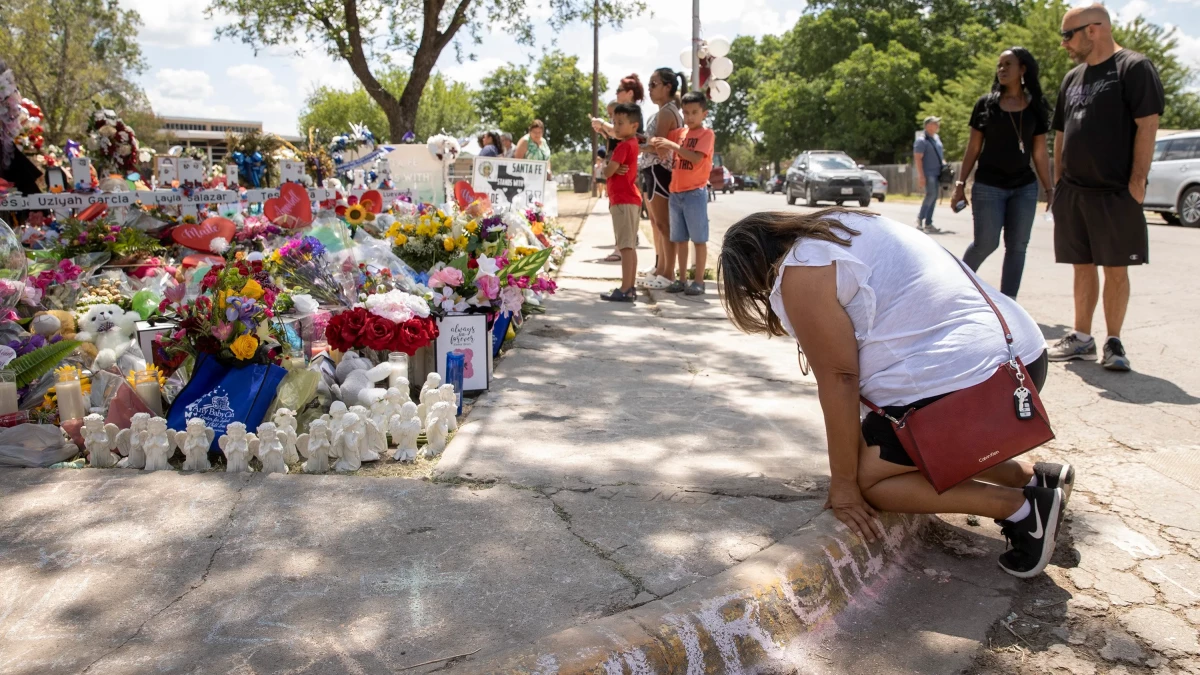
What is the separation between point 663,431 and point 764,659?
1.64 m

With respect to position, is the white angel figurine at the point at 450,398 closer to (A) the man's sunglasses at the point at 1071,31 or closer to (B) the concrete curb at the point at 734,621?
(B) the concrete curb at the point at 734,621

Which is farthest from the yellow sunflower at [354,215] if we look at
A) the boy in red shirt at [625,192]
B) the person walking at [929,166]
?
the person walking at [929,166]

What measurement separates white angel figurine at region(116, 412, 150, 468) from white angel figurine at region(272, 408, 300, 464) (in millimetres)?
469

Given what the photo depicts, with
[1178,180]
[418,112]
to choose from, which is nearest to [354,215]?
[1178,180]

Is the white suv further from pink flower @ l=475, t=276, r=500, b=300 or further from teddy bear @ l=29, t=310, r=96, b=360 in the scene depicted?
teddy bear @ l=29, t=310, r=96, b=360

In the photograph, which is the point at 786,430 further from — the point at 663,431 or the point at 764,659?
the point at 764,659

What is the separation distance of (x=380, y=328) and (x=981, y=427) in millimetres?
2661

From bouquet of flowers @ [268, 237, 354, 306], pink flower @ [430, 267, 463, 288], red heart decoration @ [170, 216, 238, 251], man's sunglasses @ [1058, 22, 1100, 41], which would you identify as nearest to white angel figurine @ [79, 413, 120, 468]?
bouquet of flowers @ [268, 237, 354, 306]

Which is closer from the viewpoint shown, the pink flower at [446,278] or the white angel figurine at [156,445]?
the white angel figurine at [156,445]

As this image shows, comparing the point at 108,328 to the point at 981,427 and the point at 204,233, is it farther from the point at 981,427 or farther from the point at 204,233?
the point at 981,427

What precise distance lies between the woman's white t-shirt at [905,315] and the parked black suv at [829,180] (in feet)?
71.9

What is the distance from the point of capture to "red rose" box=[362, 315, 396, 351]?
13.3 feet

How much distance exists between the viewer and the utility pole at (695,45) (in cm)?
1234

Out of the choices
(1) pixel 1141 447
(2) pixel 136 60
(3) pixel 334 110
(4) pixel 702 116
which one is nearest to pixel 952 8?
(3) pixel 334 110
